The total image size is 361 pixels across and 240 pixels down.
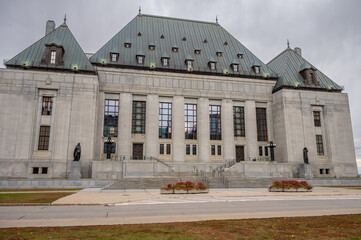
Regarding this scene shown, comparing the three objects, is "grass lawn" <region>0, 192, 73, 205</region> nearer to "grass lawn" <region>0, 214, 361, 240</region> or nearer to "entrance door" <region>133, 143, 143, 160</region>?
"grass lawn" <region>0, 214, 361, 240</region>

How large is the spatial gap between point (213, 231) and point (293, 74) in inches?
1734

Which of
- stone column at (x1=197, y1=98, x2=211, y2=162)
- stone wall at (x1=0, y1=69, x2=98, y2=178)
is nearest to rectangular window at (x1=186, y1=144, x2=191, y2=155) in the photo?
stone column at (x1=197, y1=98, x2=211, y2=162)

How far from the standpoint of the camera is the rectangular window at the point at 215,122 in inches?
1698

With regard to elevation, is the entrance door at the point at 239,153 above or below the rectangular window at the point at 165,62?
below

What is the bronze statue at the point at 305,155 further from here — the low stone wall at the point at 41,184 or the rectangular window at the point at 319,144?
the low stone wall at the point at 41,184

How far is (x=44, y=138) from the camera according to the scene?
35.1 metres

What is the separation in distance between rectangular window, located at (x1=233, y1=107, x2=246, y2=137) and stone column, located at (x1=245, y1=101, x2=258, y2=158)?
2.52 feet

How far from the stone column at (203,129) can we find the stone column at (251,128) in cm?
673

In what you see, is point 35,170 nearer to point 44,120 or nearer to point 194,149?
point 44,120

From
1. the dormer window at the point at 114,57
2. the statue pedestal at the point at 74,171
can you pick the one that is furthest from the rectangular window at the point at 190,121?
the statue pedestal at the point at 74,171

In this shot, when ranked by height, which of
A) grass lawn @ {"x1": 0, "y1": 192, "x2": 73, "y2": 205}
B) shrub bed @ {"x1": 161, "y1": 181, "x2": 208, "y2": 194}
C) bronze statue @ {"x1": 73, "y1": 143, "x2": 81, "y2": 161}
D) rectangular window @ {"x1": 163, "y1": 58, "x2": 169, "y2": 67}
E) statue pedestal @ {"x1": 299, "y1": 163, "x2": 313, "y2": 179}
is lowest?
grass lawn @ {"x1": 0, "y1": 192, "x2": 73, "y2": 205}

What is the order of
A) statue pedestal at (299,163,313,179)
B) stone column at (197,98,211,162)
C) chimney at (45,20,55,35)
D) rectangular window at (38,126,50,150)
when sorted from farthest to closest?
1. chimney at (45,20,55,35)
2. stone column at (197,98,211,162)
3. statue pedestal at (299,163,313,179)
4. rectangular window at (38,126,50,150)

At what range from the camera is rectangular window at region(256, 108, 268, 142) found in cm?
4466

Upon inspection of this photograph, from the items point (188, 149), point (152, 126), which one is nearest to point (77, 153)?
point (152, 126)
